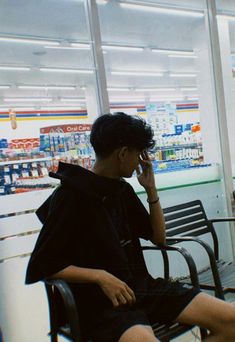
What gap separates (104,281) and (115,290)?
0.05 meters

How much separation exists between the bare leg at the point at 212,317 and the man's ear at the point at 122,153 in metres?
0.62

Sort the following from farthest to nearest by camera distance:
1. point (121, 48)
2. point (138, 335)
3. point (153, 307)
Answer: point (121, 48) < point (153, 307) < point (138, 335)

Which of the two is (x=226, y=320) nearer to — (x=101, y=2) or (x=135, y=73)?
(x=135, y=73)

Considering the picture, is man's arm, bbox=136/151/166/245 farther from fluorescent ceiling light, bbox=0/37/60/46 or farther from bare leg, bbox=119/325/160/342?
fluorescent ceiling light, bbox=0/37/60/46

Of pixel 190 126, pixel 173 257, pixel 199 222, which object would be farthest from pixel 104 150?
pixel 190 126

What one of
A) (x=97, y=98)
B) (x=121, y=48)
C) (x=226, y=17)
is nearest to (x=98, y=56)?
(x=97, y=98)

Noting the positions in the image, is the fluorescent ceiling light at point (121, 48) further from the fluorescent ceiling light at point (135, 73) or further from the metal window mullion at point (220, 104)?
the metal window mullion at point (220, 104)

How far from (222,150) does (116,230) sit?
1986 millimetres

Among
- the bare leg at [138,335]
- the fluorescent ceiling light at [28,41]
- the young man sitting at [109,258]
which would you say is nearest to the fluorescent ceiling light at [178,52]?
the fluorescent ceiling light at [28,41]

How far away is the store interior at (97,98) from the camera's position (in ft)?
7.91

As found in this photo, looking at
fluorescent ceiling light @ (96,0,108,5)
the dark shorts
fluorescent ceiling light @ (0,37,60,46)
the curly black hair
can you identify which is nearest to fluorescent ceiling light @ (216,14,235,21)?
fluorescent ceiling light @ (96,0,108,5)

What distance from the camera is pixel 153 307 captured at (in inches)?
60.3

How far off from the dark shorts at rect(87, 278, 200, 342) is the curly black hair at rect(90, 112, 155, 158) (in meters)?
0.58

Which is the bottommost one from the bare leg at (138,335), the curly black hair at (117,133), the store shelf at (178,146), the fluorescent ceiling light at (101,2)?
the bare leg at (138,335)
